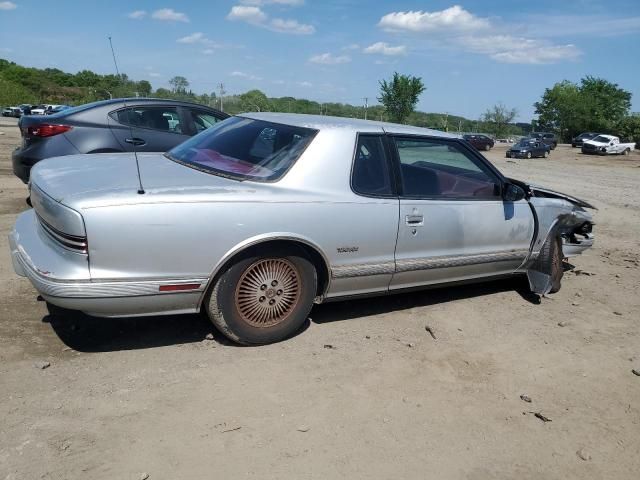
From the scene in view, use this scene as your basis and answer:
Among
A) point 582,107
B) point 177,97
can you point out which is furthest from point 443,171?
point 582,107

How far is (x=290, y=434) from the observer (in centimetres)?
283

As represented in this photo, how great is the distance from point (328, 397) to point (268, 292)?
0.81 metres

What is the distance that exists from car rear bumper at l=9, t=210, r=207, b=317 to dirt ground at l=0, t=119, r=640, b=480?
39cm

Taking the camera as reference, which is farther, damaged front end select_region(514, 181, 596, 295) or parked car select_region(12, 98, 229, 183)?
parked car select_region(12, 98, 229, 183)

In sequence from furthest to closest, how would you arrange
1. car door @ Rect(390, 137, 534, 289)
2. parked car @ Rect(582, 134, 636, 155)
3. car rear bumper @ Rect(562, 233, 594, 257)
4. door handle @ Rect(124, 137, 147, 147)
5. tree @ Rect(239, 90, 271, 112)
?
parked car @ Rect(582, 134, 636, 155)
tree @ Rect(239, 90, 271, 112)
door handle @ Rect(124, 137, 147, 147)
car rear bumper @ Rect(562, 233, 594, 257)
car door @ Rect(390, 137, 534, 289)

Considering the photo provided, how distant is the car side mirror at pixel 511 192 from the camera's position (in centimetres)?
472

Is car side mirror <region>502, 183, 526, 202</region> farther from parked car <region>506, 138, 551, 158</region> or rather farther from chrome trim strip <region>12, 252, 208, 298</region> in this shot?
parked car <region>506, 138, 551, 158</region>

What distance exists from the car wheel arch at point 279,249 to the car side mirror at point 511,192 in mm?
1859

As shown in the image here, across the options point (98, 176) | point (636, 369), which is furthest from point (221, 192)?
point (636, 369)

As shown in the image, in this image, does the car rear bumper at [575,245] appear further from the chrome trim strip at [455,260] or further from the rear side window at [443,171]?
the rear side window at [443,171]

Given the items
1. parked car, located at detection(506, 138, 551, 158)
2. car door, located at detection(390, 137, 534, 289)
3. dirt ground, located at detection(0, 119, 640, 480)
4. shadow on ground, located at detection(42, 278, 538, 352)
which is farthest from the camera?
parked car, located at detection(506, 138, 551, 158)

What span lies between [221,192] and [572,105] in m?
78.5

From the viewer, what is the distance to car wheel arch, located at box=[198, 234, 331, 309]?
3.38 m

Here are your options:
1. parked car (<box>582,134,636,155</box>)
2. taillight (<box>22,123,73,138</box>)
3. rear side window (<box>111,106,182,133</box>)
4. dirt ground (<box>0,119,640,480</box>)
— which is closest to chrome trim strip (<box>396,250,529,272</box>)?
dirt ground (<box>0,119,640,480</box>)
